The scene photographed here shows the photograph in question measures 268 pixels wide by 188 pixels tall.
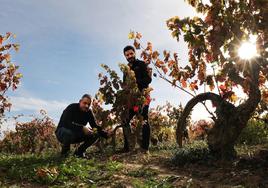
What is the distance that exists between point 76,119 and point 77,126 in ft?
0.75

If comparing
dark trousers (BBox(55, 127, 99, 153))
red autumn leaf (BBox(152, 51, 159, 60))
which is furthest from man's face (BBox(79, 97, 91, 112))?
red autumn leaf (BBox(152, 51, 159, 60))

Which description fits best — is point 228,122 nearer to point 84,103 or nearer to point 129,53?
point 84,103

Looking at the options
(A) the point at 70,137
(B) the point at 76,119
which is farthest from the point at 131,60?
(A) the point at 70,137

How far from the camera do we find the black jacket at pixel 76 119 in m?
9.85

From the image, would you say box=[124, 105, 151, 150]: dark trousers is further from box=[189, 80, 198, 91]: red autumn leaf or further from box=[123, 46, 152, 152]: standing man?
box=[189, 80, 198, 91]: red autumn leaf

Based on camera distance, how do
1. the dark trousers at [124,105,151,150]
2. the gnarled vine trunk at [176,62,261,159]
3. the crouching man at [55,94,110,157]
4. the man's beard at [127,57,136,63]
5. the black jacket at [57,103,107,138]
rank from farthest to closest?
the man's beard at [127,57,136,63] < the dark trousers at [124,105,151,150] < the black jacket at [57,103,107,138] < the crouching man at [55,94,110,157] < the gnarled vine trunk at [176,62,261,159]

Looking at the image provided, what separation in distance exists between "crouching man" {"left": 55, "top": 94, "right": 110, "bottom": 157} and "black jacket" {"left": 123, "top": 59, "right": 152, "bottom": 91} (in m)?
2.09

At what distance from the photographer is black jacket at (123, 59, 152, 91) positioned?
11.3 m

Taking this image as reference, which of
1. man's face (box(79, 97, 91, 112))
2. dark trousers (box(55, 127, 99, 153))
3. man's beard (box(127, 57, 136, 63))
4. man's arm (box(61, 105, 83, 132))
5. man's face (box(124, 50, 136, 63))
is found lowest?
dark trousers (box(55, 127, 99, 153))

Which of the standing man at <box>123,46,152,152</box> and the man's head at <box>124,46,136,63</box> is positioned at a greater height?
the man's head at <box>124,46,136,63</box>

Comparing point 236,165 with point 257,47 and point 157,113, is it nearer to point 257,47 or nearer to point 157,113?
point 257,47

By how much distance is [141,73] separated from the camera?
1144 cm

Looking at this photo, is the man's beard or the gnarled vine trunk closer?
the gnarled vine trunk

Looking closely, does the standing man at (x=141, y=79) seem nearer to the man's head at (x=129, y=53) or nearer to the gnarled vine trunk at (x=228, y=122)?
the man's head at (x=129, y=53)
